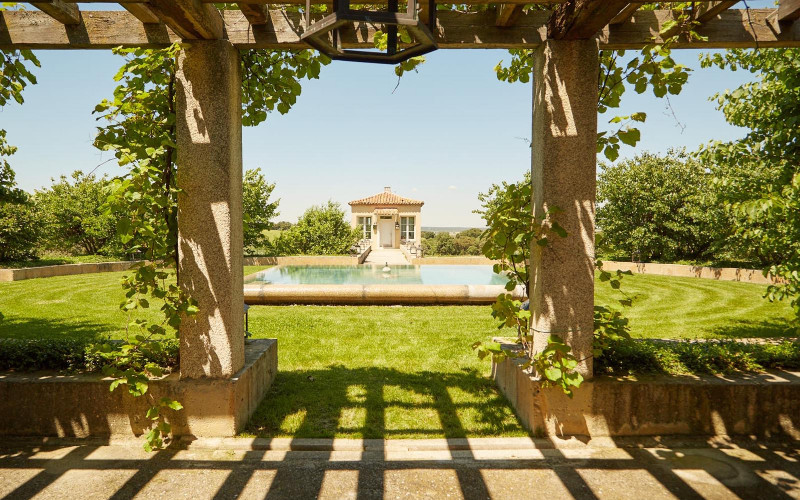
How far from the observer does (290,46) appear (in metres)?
3.38

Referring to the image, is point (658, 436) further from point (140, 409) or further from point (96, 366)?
point (96, 366)

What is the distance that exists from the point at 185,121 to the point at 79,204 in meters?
21.5

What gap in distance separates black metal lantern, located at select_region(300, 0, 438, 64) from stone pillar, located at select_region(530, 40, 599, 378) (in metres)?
1.35

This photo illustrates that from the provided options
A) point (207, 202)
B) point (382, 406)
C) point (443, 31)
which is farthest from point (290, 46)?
point (382, 406)

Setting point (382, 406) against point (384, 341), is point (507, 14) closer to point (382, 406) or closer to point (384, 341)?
point (382, 406)

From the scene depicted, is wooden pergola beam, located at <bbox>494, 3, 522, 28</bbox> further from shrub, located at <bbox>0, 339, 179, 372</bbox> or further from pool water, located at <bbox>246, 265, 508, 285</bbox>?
pool water, located at <bbox>246, 265, 508, 285</bbox>

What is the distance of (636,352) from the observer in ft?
11.8

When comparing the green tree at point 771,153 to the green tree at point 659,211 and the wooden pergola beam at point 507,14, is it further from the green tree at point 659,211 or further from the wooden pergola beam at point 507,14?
the green tree at point 659,211

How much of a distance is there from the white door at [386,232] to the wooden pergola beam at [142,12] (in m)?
30.4

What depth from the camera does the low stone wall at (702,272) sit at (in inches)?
510

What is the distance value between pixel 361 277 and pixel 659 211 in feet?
43.3

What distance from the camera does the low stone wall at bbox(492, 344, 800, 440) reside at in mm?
3301

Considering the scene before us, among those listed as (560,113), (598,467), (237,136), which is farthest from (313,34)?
(598,467)

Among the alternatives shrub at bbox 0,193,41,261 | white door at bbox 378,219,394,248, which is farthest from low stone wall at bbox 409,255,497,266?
shrub at bbox 0,193,41,261
